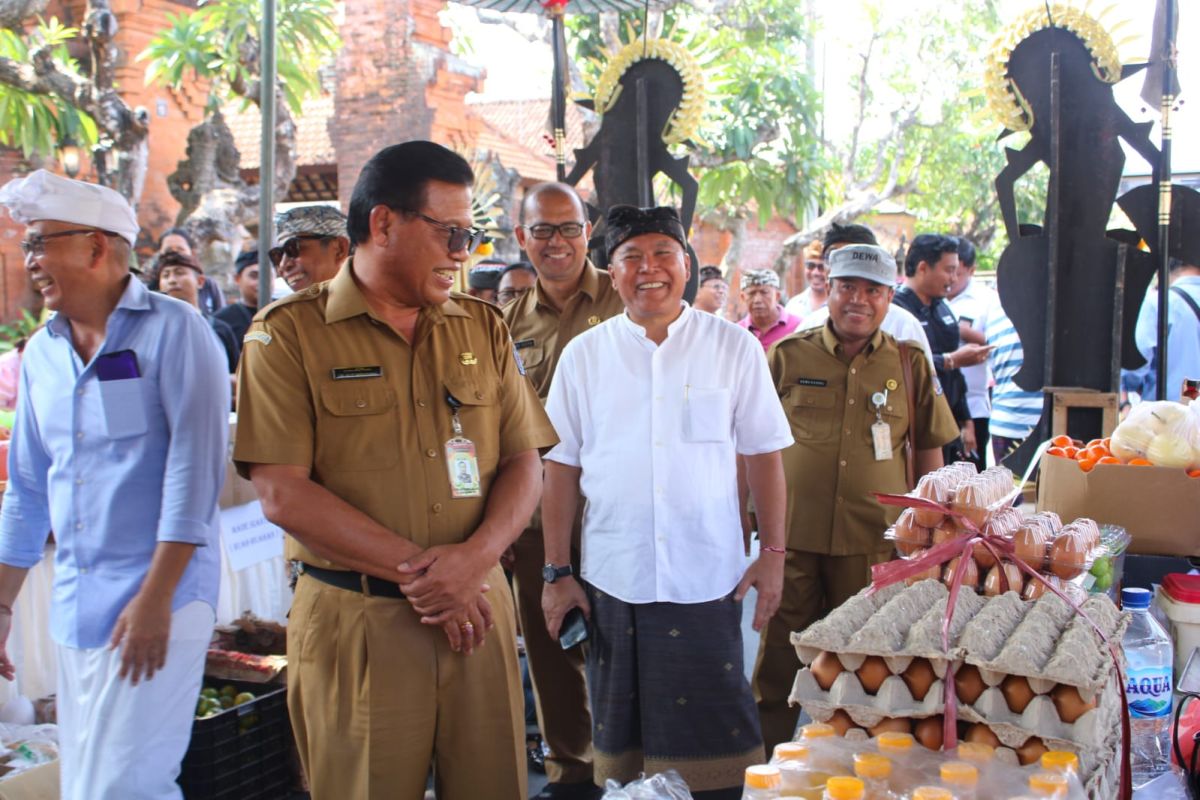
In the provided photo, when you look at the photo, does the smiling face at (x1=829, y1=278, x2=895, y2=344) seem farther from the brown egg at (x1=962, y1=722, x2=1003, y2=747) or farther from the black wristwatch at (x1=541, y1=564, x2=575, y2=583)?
the brown egg at (x1=962, y1=722, x2=1003, y2=747)

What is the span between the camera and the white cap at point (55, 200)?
2410 mm

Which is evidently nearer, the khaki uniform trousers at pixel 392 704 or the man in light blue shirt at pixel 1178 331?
the khaki uniform trousers at pixel 392 704

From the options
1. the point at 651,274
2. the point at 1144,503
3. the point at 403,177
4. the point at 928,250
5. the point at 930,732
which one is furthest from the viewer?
the point at 928,250

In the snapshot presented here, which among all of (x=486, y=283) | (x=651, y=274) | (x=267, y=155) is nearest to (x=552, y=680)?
(x=651, y=274)

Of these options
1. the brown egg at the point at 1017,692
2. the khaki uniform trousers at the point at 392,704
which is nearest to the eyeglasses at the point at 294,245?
the khaki uniform trousers at the point at 392,704

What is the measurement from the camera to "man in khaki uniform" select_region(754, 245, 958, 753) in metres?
3.38

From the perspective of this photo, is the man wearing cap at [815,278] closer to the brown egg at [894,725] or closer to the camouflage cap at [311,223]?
the camouflage cap at [311,223]

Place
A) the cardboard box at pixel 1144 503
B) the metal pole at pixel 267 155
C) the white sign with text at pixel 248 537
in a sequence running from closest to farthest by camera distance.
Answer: the cardboard box at pixel 1144 503, the white sign with text at pixel 248 537, the metal pole at pixel 267 155

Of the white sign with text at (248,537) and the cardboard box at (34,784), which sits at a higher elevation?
the white sign with text at (248,537)

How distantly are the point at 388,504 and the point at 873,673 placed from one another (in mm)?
1097

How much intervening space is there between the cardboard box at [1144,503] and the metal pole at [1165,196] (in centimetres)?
191

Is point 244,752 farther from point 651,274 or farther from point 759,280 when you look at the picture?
point 759,280

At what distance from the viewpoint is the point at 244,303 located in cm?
564

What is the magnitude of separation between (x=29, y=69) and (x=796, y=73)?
27.4ft
